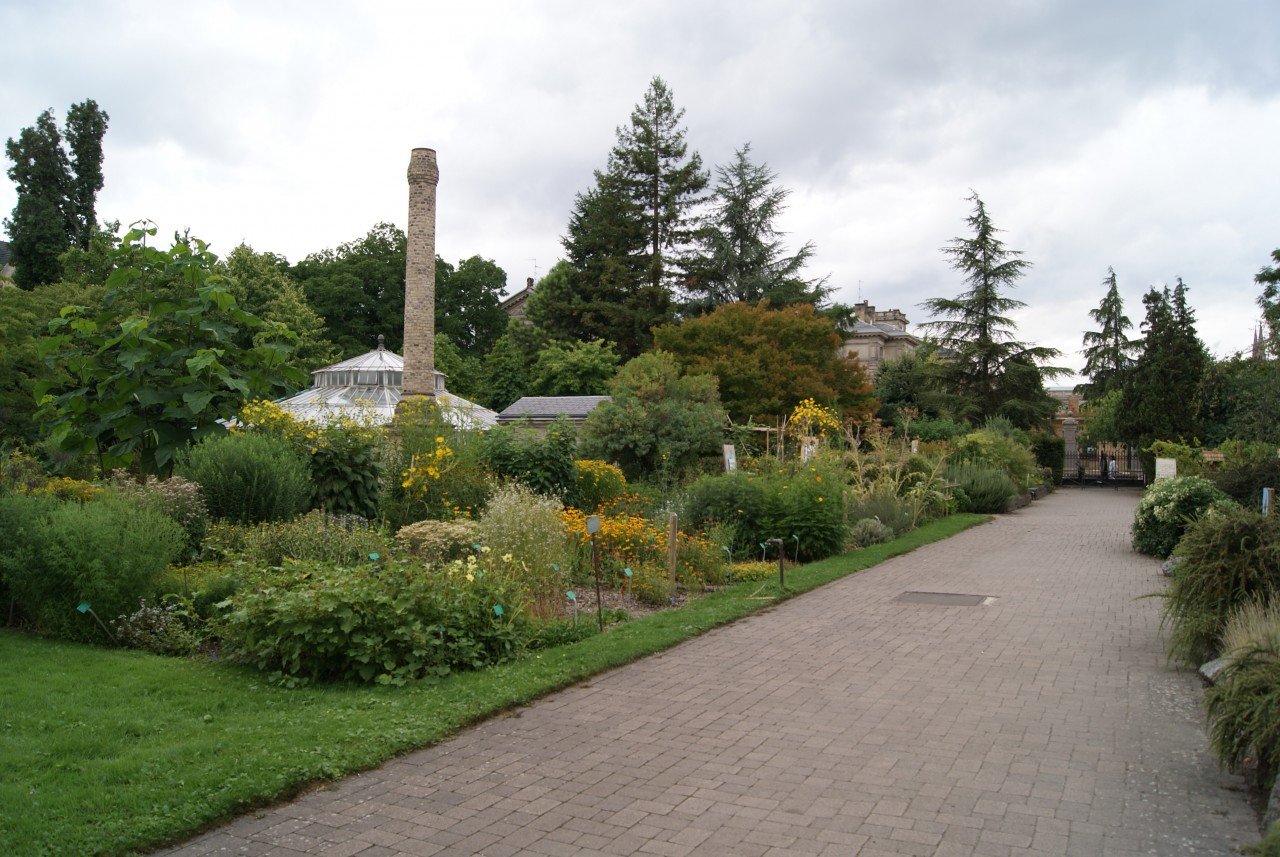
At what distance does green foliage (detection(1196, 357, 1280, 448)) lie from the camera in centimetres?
2459

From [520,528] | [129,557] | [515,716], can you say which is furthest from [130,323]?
[515,716]

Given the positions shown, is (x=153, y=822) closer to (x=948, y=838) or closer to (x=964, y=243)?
(x=948, y=838)

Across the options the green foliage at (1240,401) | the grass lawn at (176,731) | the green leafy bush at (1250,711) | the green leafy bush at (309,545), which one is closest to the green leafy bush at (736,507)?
the green leafy bush at (309,545)

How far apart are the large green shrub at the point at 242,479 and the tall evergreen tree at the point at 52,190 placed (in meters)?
34.7

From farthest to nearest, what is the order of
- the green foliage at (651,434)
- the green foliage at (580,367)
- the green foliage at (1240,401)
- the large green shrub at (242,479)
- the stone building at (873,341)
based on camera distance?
1. the stone building at (873,341)
2. the green foliage at (580,367)
3. the green foliage at (1240,401)
4. the green foliage at (651,434)
5. the large green shrub at (242,479)

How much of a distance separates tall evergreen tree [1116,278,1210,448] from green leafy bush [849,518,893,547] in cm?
2667

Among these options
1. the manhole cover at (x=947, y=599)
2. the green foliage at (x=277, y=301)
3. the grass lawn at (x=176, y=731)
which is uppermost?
the green foliage at (x=277, y=301)

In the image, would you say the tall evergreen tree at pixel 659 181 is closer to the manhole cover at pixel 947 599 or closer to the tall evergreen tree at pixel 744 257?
the tall evergreen tree at pixel 744 257

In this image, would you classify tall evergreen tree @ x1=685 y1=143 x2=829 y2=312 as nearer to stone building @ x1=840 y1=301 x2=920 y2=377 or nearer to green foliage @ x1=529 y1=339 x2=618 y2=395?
green foliage @ x1=529 y1=339 x2=618 y2=395

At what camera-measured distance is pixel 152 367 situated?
34.5 feet

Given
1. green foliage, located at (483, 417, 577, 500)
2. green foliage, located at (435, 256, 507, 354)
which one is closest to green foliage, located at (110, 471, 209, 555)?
green foliage, located at (483, 417, 577, 500)

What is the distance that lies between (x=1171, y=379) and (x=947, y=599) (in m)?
32.4

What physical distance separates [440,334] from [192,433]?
134 ft

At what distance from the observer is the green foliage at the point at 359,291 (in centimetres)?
5166
